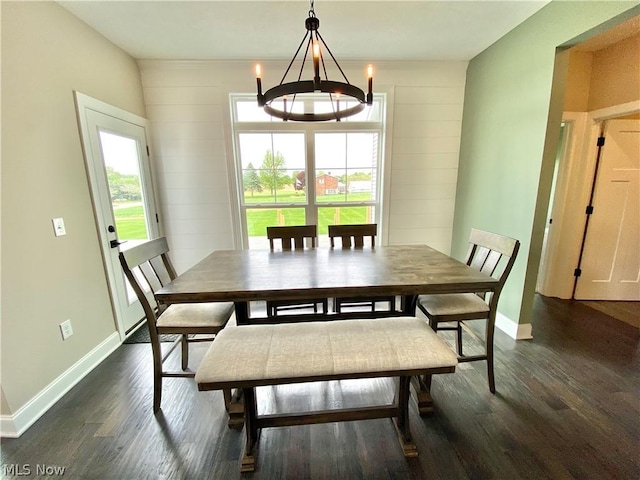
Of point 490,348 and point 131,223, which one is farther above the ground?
point 131,223

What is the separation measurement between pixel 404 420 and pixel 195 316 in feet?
4.47

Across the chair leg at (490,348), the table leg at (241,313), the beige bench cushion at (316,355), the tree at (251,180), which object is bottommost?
the chair leg at (490,348)

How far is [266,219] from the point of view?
3.25m

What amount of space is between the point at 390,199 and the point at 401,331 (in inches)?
84.2

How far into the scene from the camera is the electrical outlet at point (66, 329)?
182 cm

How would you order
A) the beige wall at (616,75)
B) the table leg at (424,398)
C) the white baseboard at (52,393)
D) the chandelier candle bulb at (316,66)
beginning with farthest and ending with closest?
the beige wall at (616,75) < the table leg at (424,398) < the white baseboard at (52,393) < the chandelier candle bulb at (316,66)

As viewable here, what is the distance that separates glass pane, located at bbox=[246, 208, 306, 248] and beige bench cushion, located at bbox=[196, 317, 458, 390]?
6.57 feet

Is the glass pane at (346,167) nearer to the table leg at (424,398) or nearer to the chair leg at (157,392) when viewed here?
the table leg at (424,398)

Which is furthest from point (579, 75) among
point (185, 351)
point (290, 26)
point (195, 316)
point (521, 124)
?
point (185, 351)

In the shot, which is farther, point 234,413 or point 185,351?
point 185,351

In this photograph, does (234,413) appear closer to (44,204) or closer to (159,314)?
(159,314)

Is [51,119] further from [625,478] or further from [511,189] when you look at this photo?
[625,478]

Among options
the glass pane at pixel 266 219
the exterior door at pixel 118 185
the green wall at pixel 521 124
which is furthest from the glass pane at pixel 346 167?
the exterior door at pixel 118 185

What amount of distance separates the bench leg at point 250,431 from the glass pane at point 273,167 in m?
2.30
